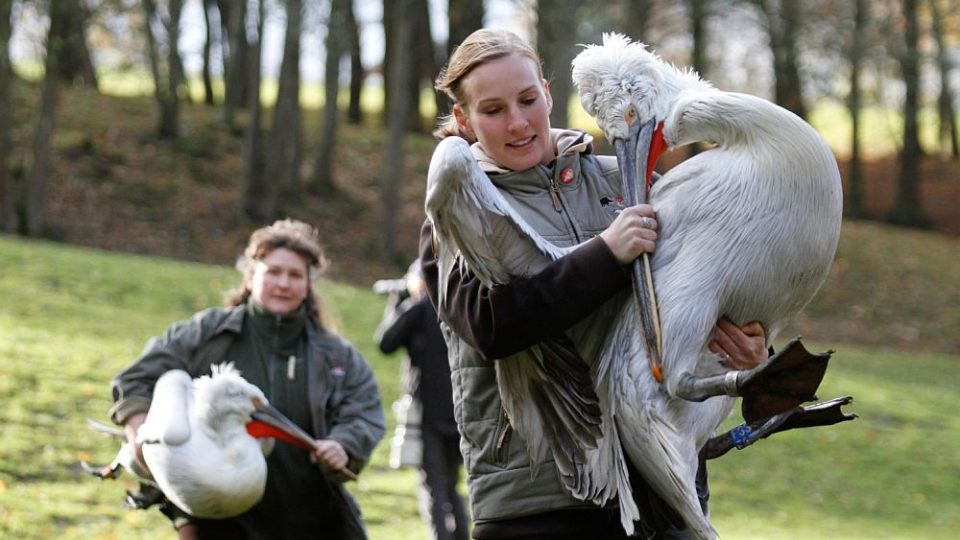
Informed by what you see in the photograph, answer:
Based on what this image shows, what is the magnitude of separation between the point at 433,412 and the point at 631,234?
6055mm

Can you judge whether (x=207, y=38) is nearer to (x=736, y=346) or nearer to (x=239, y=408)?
(x=239, y=408)

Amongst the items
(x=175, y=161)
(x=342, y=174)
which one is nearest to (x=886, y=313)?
(x=342, y=174)

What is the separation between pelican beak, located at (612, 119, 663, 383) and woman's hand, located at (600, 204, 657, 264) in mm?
37

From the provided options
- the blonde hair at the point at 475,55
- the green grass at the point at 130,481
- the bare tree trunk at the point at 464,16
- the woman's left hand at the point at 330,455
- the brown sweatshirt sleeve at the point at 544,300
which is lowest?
the green grass at the point at 130,481

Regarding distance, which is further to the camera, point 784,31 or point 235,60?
point 784,31

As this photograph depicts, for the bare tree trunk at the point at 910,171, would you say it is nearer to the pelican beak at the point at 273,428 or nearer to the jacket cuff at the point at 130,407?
the pelican beak at the point at 273,428

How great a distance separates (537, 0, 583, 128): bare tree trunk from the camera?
2102cm

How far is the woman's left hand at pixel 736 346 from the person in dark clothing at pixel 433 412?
568cm

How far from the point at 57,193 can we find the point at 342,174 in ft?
21.9

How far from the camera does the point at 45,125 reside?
23.2 meters

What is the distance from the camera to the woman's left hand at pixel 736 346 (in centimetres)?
335

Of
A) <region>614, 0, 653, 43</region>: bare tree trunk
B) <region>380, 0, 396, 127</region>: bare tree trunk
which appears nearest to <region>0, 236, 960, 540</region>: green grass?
<region>614, 0, 653, 43</region>: bare tree trunk

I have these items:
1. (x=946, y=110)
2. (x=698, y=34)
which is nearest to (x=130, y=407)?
(x=698, y=34)

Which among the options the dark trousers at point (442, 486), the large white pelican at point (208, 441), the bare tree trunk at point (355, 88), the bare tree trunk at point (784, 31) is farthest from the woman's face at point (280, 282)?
the bare tree trunk at point (355, 88)
